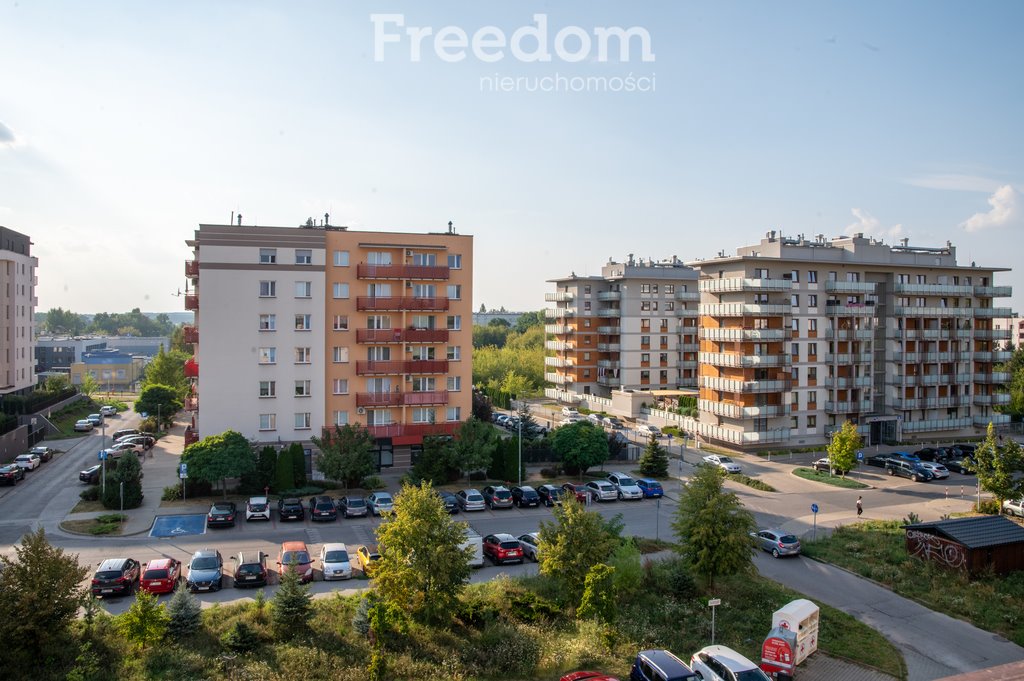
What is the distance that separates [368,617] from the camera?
22.2 metres

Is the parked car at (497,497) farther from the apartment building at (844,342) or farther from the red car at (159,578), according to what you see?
the apartment building at (844,342)

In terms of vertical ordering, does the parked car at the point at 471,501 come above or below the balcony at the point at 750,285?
below

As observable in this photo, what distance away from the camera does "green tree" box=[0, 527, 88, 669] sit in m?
19.3

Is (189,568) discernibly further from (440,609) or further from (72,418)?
(72,418)

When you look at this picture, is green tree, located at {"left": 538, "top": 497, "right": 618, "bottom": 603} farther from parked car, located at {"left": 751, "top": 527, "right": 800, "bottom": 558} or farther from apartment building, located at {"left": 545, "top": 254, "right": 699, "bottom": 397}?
apartment building, located at {"left": 545, "top": 254, "right": 699, "bottom": 397}

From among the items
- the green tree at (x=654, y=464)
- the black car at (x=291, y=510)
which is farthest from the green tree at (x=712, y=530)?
the green tree at (x=654, y=464)

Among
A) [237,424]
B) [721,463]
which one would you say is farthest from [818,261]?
[237,424]

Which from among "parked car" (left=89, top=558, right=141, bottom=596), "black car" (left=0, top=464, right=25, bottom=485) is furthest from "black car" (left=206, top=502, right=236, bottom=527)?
"black car" (left=0, top=464, right=25, bottom=485)

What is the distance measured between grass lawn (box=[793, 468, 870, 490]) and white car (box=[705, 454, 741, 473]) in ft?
14.0

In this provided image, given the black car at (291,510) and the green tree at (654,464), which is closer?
the black car at (291,510)

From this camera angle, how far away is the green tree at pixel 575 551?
2461cm

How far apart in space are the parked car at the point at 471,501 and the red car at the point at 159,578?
643 inches

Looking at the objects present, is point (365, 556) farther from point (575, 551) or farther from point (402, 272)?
point (402, 272)

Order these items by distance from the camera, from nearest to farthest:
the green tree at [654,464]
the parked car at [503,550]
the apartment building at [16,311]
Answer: the parked car at [503,550]
the green tree at [654,464]
the apartment building at [16,311]
